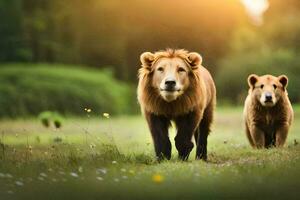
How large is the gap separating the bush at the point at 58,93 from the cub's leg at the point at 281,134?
5819 mm

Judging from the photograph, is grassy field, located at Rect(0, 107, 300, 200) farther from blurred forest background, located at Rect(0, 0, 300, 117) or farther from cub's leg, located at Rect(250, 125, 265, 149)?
blurred forest background, located at Rect(0, 0, 300, 117)

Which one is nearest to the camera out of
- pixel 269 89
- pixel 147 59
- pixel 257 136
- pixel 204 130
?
pixel 147 59

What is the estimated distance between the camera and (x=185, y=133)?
265 inches

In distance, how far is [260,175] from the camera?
238 inches

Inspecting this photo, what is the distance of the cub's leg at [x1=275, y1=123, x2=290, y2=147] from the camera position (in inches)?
307

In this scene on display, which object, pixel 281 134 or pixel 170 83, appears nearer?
pixel 170 83

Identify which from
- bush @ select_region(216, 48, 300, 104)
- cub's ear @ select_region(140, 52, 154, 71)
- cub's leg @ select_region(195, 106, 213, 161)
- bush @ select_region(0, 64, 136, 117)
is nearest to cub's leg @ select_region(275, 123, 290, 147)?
cub's leg @ select_region(195, 106, 213, 161)

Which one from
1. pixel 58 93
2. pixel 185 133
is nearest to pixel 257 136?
pixel 185 133

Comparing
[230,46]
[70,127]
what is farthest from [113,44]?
[70,127]

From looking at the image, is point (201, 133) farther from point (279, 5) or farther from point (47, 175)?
point (279, 5)

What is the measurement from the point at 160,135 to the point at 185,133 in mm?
207

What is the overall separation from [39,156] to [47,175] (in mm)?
920

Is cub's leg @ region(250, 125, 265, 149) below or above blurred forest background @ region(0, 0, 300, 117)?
below

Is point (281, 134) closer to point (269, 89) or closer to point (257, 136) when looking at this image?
point (257, 136)
